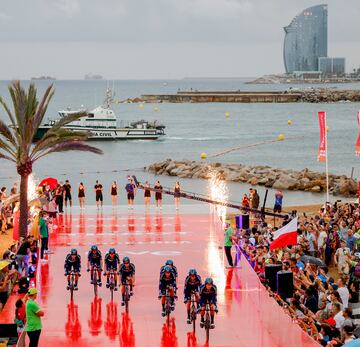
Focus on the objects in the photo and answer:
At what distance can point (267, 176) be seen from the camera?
226 ft

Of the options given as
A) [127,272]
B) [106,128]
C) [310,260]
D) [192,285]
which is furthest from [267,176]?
[106,128]

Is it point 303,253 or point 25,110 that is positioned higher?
point 25,110

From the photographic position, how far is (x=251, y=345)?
19906 millimetres

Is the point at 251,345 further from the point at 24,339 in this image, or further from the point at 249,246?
the point at 249,246

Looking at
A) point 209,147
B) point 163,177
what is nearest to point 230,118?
point 209,147

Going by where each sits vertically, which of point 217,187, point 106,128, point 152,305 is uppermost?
point 106,128

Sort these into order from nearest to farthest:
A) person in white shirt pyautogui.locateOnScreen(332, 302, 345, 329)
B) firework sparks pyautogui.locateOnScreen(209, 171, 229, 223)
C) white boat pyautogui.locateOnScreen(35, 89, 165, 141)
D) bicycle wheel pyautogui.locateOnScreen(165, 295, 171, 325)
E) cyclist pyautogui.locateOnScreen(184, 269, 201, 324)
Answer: person in white shirt pyautogui.locateOnScreen(332, 302, 345, 329) → cyclist pyautogui.locateOnScreen(184, 269, 201, 324) → bicycle wheel pyautogui.locateOnScreen(165, 295, 171, 325) → firework sparks pyautogui.locateOnScreen(209, 171, 229, 223) → white boat pyautogui.locateOnScreen(35, 89, 165, 141)

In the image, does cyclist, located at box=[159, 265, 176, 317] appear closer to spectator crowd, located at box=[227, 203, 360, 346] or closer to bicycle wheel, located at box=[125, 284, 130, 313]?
bicycle wheel, located at box=[125, 284, 130, 313]

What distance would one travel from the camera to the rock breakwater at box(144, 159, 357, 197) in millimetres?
61350

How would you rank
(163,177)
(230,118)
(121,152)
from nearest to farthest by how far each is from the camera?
(163,177)
(121,152)
(230,118)

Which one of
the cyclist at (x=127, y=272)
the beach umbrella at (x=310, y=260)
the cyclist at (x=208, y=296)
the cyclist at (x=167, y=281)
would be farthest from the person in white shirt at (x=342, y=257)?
the cyclist at (x=127, y=272)

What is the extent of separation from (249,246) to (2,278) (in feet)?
25.0

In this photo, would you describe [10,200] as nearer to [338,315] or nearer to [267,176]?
[338,315]

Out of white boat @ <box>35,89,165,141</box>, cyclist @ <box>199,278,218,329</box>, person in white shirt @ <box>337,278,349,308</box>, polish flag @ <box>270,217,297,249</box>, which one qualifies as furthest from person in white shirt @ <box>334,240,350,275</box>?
white boat @ <box>35,89,165,141</box>
